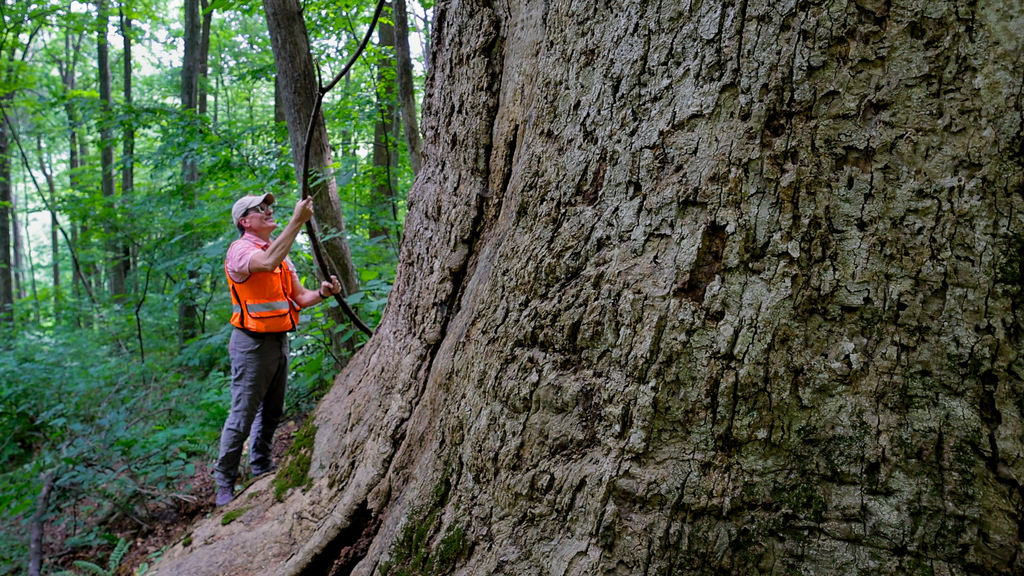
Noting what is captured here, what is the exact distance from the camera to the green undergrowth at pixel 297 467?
8.57 ft

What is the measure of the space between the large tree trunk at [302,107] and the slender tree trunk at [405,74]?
1327 millimetres

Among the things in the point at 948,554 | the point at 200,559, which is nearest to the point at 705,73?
the point at 948,554

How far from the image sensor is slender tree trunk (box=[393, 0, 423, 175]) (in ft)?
22.2

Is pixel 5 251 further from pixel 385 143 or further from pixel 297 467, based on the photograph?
pixel 297 467

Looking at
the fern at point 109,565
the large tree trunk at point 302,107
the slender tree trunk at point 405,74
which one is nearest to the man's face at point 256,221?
the large tree trunk at point 302,107

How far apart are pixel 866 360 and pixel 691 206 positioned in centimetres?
53

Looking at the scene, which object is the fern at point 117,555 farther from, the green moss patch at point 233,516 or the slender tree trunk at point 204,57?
the slender tree trunk at point 204,57

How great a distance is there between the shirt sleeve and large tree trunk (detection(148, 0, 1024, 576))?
9.76 ft

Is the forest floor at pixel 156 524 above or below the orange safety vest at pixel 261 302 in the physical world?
below

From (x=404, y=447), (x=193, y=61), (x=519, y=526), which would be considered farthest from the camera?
(x=193, y=61)

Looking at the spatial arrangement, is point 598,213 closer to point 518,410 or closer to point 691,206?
point 691,206

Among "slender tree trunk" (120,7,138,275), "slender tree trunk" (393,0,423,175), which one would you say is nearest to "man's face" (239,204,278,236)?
"slender tree trunk" (393,0,423,175)

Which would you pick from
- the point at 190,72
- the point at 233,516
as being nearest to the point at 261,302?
the point at 233,516

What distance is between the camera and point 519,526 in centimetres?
153
